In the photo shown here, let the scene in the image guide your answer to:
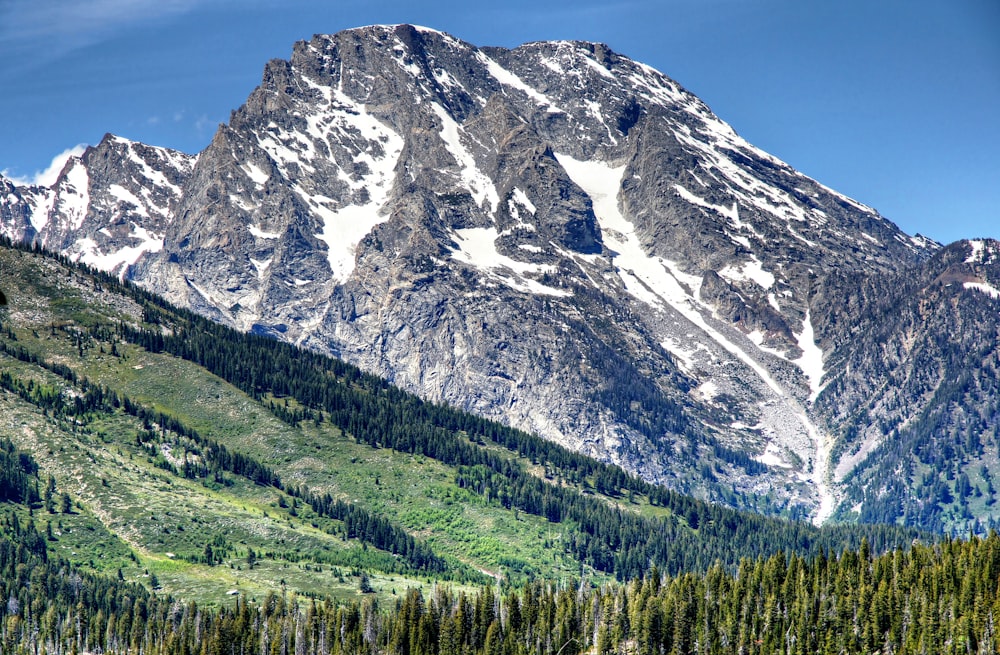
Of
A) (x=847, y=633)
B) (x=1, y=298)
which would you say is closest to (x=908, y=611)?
(x=847, y=633)

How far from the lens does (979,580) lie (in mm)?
194875

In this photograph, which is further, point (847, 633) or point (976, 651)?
point (847, 633)

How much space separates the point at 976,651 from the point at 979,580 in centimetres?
1656

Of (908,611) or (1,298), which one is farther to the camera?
(908,611)

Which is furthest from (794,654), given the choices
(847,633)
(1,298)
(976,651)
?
(1,298)

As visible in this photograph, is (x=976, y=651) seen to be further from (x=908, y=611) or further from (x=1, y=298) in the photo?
(x=1, y=298)

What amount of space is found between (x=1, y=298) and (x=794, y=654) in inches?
5801

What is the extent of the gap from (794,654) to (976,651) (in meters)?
25.8

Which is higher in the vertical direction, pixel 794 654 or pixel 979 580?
pixel 979 580

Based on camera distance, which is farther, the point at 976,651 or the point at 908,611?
the point at 908,611

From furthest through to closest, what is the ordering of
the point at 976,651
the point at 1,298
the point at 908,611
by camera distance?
the point at 908,611, the point at 976,651, the point at 1,298

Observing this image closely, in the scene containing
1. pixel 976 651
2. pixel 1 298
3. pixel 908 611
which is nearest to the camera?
pixel 1 298

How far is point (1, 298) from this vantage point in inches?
2933

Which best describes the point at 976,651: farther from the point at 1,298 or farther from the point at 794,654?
the point at 1,298
